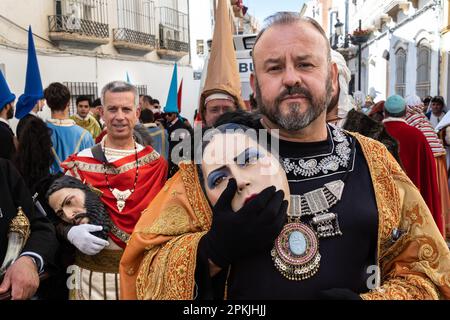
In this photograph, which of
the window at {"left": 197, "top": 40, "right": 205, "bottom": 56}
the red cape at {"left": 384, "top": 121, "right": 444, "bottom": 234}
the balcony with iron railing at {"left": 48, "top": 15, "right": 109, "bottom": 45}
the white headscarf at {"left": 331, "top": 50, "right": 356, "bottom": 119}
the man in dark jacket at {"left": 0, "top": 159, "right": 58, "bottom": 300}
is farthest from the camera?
the window at {"left": 197, "top": 40, "right": 205, "bottom": 56}

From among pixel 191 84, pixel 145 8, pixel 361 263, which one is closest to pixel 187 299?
pixel 361 263

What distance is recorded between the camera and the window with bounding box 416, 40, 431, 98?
46.5ft

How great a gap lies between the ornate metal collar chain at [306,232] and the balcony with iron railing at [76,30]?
35.7 ft

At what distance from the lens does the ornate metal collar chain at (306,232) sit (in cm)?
144

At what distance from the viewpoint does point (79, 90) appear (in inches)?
485

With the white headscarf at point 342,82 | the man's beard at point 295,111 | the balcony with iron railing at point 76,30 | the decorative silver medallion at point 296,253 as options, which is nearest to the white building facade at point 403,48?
the balcony with iron railing at point 76,30

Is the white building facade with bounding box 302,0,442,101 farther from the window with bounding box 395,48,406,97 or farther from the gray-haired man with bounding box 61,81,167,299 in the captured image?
the gray-haired man with bounding box 61,81,167,299

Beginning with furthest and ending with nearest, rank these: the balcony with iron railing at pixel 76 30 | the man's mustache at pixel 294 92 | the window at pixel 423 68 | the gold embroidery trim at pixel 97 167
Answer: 1. the window at pixel 423 68
2. the balcony with iron railing at pixel 76 30
3. the gold embroidery trim at pixel 97 167
4. the man's mustache at pixel 294 92

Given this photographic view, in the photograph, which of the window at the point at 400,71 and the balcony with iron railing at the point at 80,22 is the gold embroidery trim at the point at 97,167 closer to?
the balcony with iron railing at the point at 80,22

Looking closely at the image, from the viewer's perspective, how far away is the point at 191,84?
18.8 m

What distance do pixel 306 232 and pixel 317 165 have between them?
0.24 m

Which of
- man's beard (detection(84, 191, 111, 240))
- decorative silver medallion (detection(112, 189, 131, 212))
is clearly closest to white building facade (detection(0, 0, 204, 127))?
decorative silver medallion (detection(112, 189, 131, 212))

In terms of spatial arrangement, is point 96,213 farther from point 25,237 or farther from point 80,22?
point 80,22

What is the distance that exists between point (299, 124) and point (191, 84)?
57.7ft
